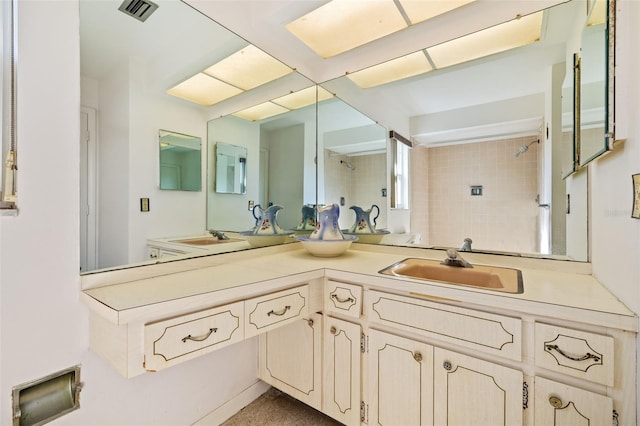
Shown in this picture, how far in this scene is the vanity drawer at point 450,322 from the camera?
3.01ft

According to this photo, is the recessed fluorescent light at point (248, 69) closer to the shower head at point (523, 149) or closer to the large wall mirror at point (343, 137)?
the large wall mirror at point (343, 137)

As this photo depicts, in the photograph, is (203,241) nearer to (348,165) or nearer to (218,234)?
(218,234)

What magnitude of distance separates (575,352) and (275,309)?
102cm

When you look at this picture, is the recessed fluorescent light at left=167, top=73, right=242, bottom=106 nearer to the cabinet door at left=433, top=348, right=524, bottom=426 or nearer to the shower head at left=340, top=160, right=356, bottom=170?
the shower head at left=340, top=160, right=356, bottom=170

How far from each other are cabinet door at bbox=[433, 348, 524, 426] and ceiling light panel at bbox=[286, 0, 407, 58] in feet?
5.62

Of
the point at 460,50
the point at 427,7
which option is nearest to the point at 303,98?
the point at 427,7

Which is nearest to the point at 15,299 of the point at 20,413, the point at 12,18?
the point at 20,413

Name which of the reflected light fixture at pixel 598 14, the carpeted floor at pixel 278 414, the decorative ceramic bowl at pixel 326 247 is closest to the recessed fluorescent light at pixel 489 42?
the reflected light fixture at pixel 598 14

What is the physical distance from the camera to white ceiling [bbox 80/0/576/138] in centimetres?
110

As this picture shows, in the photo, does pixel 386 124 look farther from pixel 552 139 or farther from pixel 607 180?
pixel 607 180

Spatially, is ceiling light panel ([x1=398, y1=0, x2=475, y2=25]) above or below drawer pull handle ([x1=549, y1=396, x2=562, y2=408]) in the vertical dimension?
above

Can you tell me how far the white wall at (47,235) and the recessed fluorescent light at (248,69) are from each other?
0.69 meters

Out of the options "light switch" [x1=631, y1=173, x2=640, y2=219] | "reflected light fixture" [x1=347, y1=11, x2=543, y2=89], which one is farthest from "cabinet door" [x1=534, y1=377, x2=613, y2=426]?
"reflected light fixture" [x1=347, y1=11, x2=543, y2=89]

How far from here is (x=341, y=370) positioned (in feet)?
4.36
